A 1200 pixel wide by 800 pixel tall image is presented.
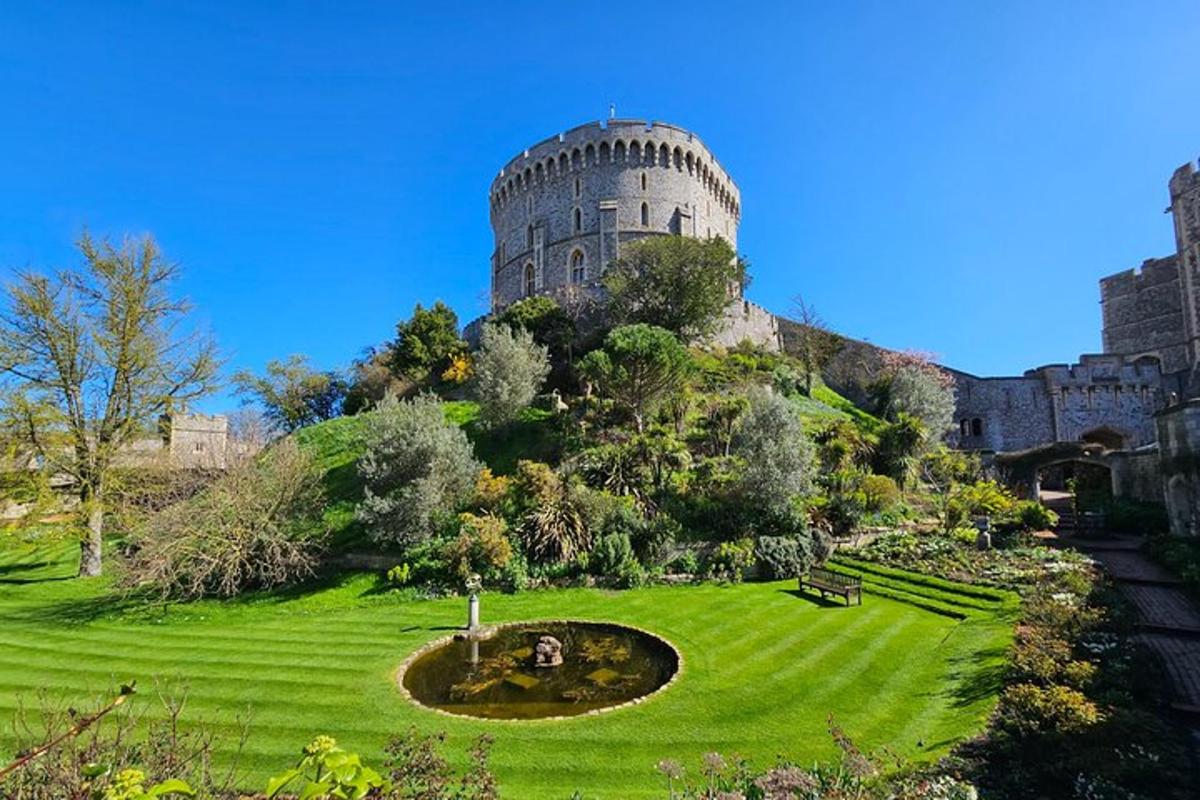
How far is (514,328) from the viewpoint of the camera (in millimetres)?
30469

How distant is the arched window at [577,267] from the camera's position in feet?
131

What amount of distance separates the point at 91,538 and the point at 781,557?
2246cm

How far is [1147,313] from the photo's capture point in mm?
39281

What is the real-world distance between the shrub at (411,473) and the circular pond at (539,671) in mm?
5811

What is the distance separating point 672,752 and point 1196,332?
44.6m

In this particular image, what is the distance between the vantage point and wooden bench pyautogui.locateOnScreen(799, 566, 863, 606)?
1371cm

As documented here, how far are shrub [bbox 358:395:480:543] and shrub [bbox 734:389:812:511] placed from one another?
8.98 meters

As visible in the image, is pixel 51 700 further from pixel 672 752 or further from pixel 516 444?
pixel 516 444

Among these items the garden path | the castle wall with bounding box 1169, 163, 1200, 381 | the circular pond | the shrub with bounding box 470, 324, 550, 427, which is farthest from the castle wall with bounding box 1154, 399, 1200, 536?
the castle wall with bounding box 1169, 163, 1200, 381

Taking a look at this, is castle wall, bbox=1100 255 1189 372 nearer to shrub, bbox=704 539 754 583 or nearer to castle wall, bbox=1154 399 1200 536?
castle wall, bbox=1154 399 1200 536

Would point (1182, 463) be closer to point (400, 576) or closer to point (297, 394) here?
point (400, 576)

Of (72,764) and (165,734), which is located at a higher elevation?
(72,764)

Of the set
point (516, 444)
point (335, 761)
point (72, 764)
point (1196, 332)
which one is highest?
point (1196, 332)

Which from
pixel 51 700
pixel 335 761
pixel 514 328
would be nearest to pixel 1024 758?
pixel 335 761
